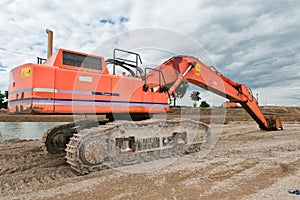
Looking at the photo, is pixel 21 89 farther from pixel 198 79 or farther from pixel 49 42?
pixel 198 79

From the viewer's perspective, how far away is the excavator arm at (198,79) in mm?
7568

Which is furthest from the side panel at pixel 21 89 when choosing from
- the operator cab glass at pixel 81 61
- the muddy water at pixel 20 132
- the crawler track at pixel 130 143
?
the muddy water at pixel 20 132

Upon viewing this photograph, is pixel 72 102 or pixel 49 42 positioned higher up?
pixel 49 42

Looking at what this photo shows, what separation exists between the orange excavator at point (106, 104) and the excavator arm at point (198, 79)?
38mm

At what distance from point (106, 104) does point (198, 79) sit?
4198mm

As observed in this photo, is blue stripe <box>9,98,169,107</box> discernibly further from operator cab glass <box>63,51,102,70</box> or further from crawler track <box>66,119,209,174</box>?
operator cab glass <box>63,51,102,70</box>

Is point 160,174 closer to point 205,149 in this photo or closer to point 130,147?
point 130,147

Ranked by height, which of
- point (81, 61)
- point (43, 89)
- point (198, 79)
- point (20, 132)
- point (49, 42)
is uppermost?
point (49, 42)

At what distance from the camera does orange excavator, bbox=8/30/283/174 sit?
5039mm

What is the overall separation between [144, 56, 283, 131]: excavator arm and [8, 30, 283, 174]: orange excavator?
0.04m

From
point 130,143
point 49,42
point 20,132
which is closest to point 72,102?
point 130,143

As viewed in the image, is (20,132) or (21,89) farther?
(20,132)

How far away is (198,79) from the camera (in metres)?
8.63

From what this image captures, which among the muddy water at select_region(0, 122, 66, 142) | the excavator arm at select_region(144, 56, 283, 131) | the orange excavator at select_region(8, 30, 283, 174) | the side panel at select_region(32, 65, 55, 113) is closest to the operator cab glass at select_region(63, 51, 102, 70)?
the orange excavator at select_region(8, 30, 283, 174)
